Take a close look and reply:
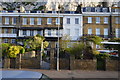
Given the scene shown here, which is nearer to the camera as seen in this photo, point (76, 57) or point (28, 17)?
point (76, 57)

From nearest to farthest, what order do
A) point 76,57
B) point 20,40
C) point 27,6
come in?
point 76,57, point 20,40, point 27,6

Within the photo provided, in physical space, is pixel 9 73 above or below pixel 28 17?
below

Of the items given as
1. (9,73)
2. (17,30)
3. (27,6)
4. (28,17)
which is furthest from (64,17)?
(9,73)

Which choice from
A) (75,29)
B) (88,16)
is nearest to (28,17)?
(75,29)

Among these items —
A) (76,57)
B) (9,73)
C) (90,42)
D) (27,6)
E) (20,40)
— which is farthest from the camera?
(27,6)

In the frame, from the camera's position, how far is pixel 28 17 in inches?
Answer: 1293

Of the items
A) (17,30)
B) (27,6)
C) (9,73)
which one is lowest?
(9,73)

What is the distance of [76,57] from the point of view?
623 inches

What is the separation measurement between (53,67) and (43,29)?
18734 millimetres

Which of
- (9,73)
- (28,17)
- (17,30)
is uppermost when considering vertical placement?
(28,17)

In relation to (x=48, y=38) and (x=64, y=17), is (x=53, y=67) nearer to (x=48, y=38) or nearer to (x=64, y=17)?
(x=48, y=38)

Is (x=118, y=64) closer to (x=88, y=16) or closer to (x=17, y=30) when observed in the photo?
(x=88, y=16)

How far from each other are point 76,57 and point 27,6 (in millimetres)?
34447

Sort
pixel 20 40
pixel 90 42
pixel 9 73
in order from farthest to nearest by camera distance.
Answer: pixel 20 40 → pixel 90 42 → pixel 9 73
